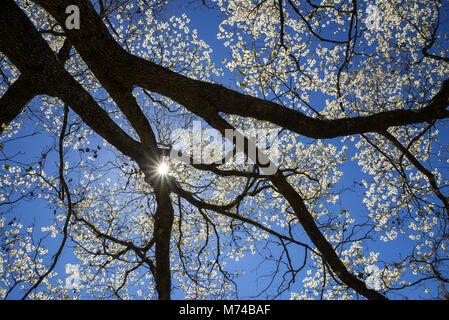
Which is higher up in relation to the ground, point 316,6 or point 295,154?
point 316,6

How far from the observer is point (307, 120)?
2.92 metres

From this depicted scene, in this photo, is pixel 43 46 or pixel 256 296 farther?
pixel 256 296

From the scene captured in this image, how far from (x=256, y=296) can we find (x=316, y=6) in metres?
5.72

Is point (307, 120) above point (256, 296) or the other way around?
above

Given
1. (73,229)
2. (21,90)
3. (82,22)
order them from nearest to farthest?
(82,22)
(21,90)
(73,229)

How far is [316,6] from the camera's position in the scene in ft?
15.4

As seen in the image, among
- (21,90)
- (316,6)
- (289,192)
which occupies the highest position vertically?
(316,6)

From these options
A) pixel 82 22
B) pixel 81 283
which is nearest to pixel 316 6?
pixel 82 22

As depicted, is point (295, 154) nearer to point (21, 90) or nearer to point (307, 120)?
point (307, 120)

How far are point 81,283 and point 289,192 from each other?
5415mm
